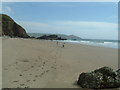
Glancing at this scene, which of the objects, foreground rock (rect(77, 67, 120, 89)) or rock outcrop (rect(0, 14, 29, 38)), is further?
rock outcrop (rect(0, 14, 29, 38))

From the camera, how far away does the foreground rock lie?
6727 mm

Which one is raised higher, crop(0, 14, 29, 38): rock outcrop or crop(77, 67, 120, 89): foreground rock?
crop(0, 14, 29, 38): rock outcrop

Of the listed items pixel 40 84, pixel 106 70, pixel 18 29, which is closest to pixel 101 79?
pixel 106 70

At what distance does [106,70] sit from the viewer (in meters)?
7.12

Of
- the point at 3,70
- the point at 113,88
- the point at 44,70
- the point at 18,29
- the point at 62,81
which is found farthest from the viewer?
the point at 18,29

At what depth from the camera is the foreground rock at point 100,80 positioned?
22.1 ft

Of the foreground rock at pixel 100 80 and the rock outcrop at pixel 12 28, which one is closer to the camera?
the foreground rock at pixel 100 80

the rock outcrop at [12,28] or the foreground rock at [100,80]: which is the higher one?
the rock outcrop at [12,28]

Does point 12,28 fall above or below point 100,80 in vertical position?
above

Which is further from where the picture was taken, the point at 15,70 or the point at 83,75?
the point at 15,70

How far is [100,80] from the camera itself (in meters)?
6.79

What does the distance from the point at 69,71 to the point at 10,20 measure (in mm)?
88880

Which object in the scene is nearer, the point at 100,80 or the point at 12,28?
the point at 100,80

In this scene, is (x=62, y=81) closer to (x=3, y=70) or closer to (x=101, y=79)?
(x=101, y=79)
